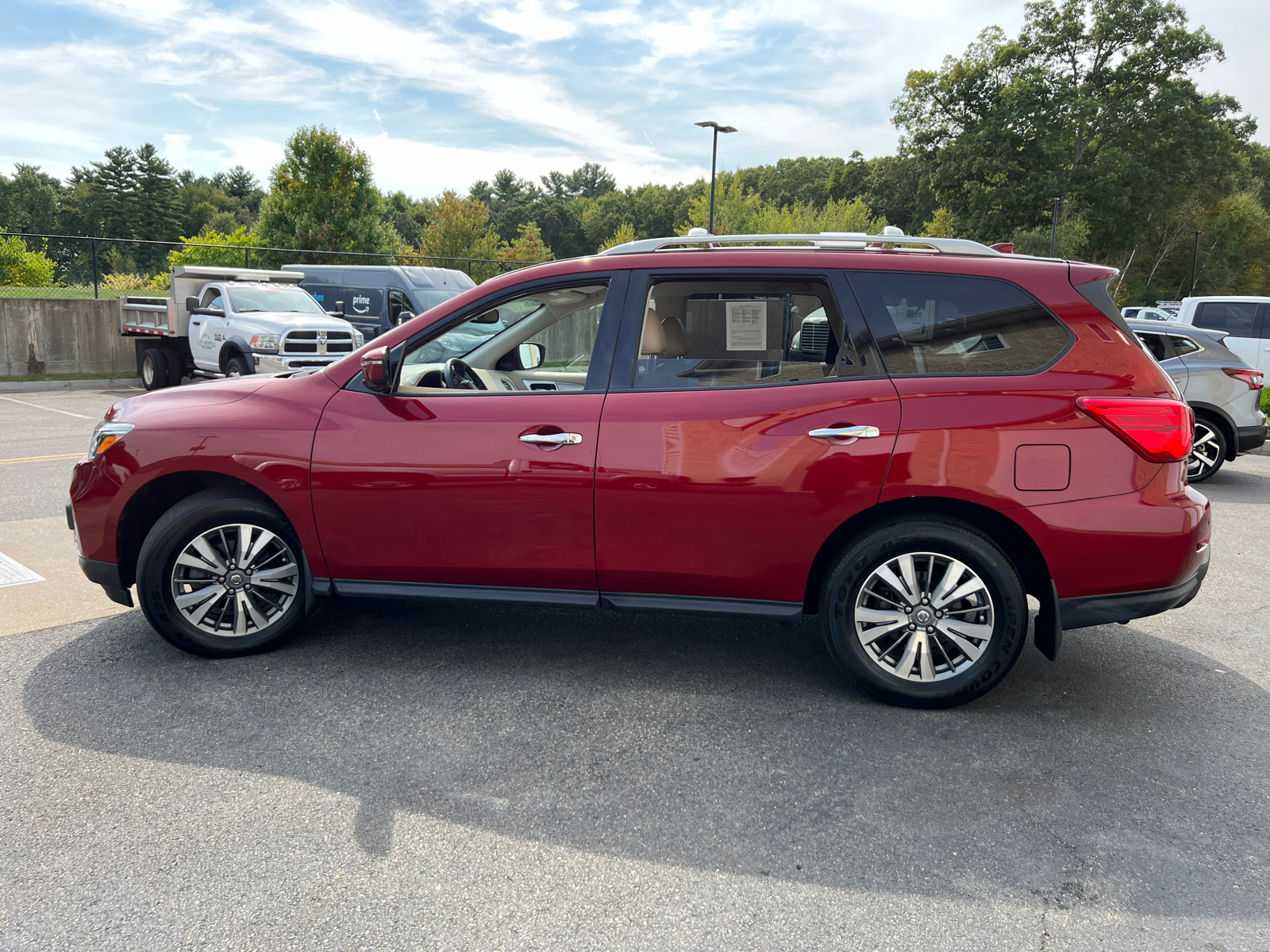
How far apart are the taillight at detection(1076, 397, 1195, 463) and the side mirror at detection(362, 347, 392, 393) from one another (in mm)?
2753

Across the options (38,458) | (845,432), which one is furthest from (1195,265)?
(845,432)

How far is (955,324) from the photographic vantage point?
146 inches

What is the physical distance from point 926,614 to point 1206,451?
761cm

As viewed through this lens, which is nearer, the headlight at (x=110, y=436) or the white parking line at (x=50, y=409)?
the headlight at (x=110, y=436)

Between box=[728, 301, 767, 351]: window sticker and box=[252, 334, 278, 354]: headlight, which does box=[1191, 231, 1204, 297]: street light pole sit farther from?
box=[728, 301, 767, 351]: window sticker

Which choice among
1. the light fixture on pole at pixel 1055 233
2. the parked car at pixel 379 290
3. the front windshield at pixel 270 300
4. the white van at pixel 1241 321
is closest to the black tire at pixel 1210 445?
the white van at pixel 1241 321

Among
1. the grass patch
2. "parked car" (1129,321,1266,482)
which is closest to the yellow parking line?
the grass patch

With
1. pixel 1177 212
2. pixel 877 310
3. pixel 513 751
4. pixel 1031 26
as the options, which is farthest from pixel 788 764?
pixel 1177 212

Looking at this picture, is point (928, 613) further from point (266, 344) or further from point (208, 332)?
point (208, 332)

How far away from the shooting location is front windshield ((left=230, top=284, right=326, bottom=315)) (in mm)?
16703

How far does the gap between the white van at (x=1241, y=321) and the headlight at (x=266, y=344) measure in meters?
13.9

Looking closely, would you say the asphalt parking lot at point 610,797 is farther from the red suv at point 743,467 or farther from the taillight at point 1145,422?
the taillight at point 1145,422

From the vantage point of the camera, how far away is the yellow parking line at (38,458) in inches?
363

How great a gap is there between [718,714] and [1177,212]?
210 ft
